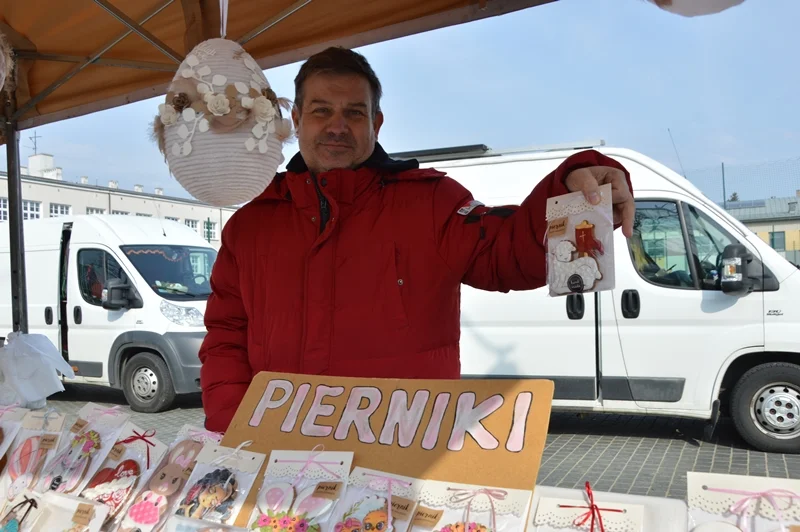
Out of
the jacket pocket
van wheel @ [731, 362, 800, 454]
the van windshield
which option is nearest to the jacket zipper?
the jacket pocket

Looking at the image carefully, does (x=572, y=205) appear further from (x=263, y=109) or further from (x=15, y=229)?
(x=15, y=229)

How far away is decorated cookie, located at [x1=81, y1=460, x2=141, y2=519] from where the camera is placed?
1.33 meters

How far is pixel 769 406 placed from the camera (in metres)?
5.13

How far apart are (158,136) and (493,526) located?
155cm

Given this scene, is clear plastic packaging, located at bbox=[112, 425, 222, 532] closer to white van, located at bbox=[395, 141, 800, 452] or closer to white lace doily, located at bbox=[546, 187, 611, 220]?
white lace doily, located at bbox=[546, 187, 611, 220]

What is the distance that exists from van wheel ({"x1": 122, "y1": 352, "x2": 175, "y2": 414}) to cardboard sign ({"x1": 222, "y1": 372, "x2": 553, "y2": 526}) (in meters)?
6.60

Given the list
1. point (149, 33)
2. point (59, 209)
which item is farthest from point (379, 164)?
point (59, 209)

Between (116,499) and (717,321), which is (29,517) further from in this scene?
(717,321)

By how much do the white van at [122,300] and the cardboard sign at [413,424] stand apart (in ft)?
20.8

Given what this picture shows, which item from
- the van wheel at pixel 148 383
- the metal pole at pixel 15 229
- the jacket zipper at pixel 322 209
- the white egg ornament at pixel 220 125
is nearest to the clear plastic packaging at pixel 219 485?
the jacket zipper at pixel 322 209

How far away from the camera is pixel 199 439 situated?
134cm

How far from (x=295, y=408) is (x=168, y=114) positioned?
3.37 feet

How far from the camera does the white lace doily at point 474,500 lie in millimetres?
952

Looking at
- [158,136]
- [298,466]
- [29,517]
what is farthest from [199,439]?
[158,136]
